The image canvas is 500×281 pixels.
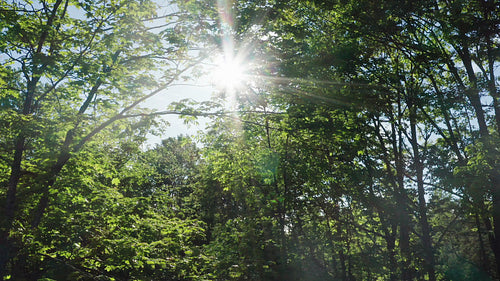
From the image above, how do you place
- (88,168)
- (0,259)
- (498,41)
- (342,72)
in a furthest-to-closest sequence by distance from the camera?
(342,72), (498,41), (88,168), (0,259)

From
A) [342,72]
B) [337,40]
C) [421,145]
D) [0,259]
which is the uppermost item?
[337,40]

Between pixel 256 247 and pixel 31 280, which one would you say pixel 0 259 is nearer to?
pixel 31 280

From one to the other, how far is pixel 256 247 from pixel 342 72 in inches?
308

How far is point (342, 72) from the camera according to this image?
13.2 m

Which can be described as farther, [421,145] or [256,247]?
[421,145]

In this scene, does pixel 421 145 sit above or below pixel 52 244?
above

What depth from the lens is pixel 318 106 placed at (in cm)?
879

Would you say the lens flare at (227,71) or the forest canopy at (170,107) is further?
the lens flare at (227,71)

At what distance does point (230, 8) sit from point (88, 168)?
5.59 m

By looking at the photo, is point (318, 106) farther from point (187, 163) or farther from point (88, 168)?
point (187, 163)

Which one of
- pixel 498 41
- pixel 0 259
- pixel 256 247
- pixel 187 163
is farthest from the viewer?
pixel 187 163

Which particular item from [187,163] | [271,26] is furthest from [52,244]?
[187,163]

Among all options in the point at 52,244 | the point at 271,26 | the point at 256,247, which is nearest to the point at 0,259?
the point at 52,244

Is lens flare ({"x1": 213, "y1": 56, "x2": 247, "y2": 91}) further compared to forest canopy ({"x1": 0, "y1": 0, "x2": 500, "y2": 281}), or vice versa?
lens flare ({"x1": 213, "y1": 56, "x2": 247, "y2": 91})
